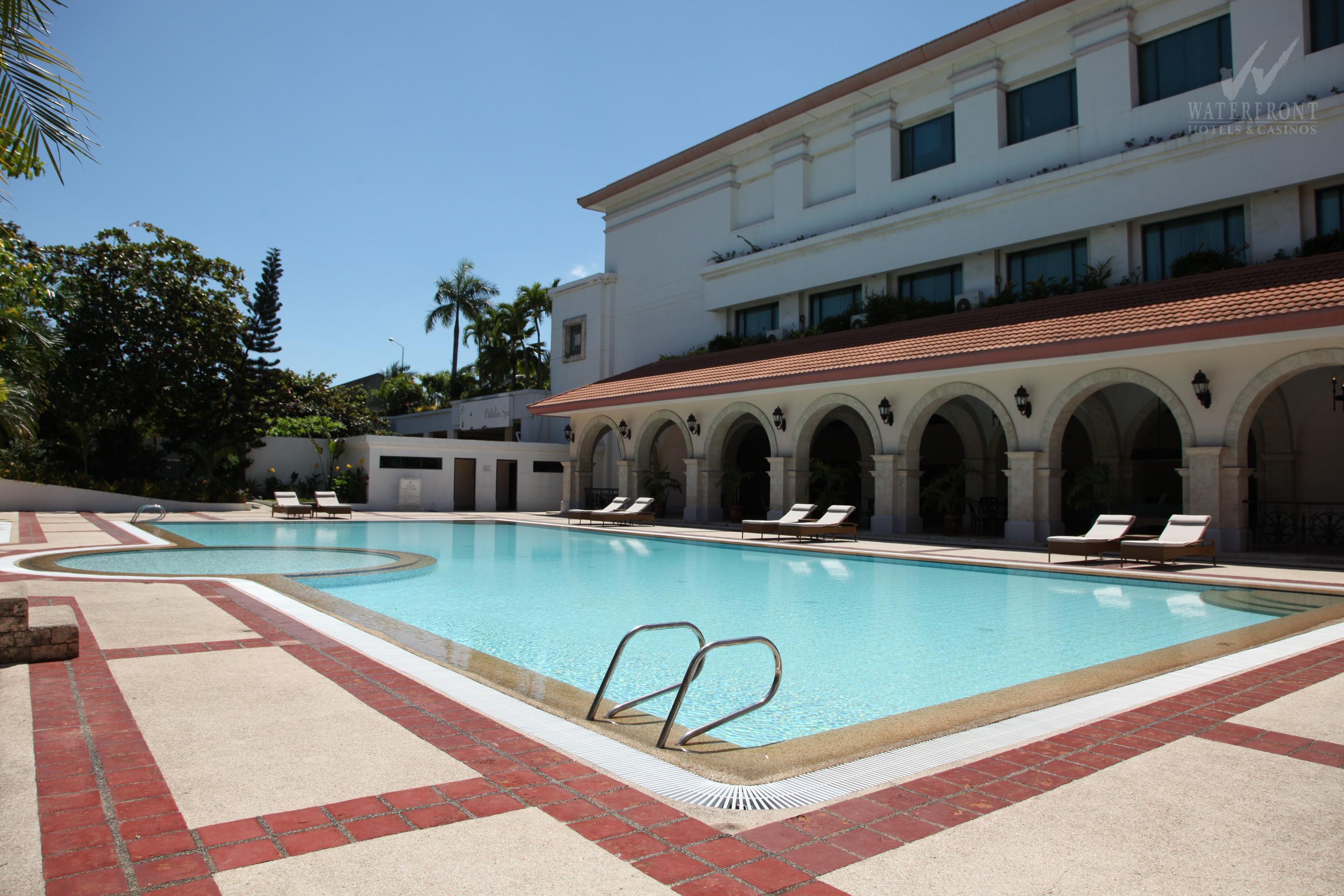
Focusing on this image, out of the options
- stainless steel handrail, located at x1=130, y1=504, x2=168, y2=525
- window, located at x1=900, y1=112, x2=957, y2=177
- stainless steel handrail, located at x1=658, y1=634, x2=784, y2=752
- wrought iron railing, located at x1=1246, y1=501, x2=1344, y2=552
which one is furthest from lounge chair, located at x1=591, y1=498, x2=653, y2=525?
stainless steel handrail, located at x1=658, y1=634, x2=784, y2=752

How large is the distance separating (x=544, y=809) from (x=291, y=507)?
24.6m

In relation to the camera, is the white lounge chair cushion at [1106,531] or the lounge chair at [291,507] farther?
the lounge chair at [291,507]

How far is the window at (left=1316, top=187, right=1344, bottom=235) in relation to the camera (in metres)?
16.5

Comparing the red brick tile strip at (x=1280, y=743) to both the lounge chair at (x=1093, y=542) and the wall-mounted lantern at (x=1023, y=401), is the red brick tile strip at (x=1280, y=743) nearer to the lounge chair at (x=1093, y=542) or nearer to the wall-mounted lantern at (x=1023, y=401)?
the lounge chair at (x=1093, y=542)

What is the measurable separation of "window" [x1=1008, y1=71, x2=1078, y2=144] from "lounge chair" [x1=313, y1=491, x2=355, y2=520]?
22.1m

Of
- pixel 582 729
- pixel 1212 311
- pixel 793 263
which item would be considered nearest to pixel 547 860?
pixel 582 729

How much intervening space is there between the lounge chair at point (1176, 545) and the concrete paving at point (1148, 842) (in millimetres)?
9874

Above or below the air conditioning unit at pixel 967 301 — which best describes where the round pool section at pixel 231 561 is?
below

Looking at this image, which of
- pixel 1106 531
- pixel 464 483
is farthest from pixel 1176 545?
pixel 464 483

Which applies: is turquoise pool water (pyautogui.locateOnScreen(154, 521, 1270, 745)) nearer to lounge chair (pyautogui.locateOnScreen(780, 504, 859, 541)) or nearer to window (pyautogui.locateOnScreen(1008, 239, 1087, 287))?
lounge chair (pyautogui.locateOnScreen(780, 504, 859, 541))

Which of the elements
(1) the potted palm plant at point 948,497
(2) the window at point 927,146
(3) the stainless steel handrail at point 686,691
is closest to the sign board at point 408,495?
(1) the potted palm plant at point 948,497

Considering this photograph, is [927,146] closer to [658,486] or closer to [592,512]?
[658,486]

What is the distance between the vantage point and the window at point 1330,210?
16500 mm

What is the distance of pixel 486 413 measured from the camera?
37.2 m
